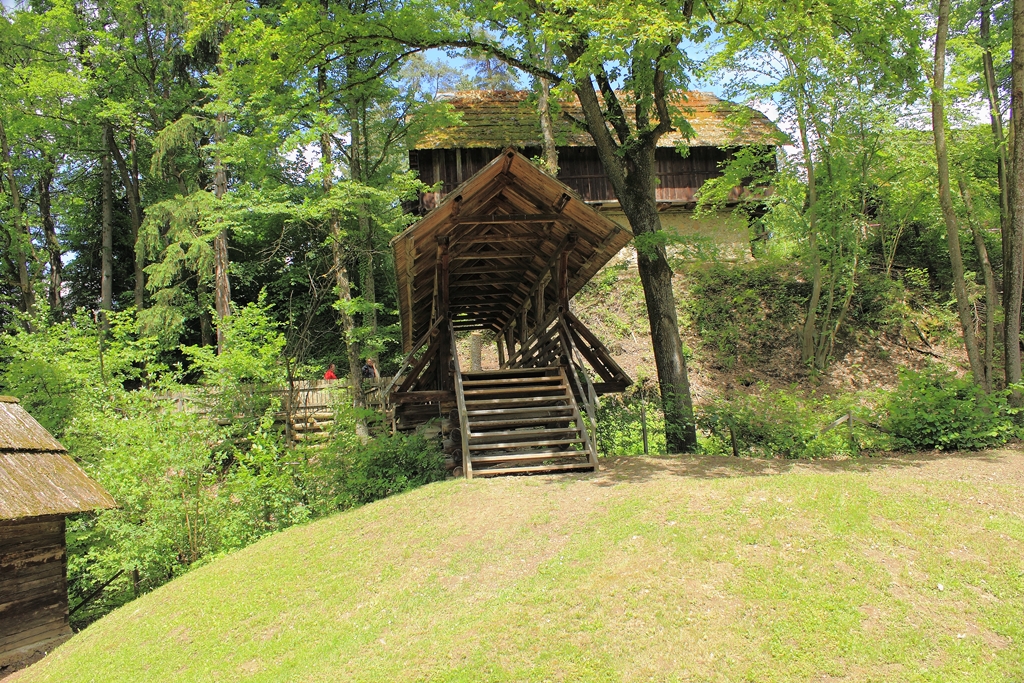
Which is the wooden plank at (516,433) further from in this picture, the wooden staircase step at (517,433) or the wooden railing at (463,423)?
the wooden railing at (463,423)

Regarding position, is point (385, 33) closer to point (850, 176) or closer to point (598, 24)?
point (598, 24)

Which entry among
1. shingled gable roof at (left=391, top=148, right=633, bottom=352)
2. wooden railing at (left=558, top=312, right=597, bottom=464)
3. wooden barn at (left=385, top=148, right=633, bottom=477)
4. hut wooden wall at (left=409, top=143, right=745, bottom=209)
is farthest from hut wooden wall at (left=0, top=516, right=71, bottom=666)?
hut wooden wall at (left=409, top=143, right=745, bottom=209)

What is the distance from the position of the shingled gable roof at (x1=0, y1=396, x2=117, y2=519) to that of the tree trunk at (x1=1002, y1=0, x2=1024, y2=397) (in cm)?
1538

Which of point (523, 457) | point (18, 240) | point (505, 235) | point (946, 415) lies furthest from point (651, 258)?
point (18, 240)

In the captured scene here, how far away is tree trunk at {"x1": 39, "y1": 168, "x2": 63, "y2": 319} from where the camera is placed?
2405 centimetres

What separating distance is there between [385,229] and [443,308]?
818cm

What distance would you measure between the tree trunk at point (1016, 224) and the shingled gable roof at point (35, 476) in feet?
50.5

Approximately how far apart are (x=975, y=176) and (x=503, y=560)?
19913 millimetres

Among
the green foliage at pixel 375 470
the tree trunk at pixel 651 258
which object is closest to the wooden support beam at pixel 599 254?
the tree trunk at pixel 651 258

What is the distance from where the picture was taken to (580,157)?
27.7 m

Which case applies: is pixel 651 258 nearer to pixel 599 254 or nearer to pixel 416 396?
pixel 599 254

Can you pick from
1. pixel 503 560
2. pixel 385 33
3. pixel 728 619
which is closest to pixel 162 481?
pixel 503 560

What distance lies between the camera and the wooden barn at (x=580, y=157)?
26.6 metres

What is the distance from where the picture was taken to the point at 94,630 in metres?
9.09
